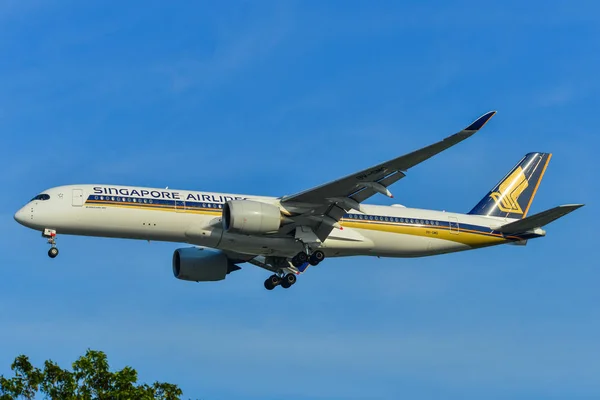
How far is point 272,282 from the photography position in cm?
5566

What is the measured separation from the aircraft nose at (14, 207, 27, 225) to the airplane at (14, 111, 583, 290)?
0.15 feet

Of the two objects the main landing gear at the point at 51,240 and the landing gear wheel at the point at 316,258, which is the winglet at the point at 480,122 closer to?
the landing gear wheel at the point at 316,258

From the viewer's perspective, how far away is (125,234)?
4988 centimetres

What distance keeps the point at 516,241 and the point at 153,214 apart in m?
19.0

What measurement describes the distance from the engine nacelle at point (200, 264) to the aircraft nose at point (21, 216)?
31.1ft

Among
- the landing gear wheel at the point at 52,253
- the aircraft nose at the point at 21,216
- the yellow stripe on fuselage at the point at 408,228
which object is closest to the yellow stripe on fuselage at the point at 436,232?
the yellow stripe on fuselage at the point at 408,228

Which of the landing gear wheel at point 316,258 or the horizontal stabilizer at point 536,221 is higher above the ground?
the horizontal stabilizer at point 536,221

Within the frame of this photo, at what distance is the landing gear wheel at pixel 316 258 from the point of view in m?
52.5

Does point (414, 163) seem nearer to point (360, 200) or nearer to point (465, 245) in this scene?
point (360, 200)

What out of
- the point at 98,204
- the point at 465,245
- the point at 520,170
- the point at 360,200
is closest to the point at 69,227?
the point at 98,204

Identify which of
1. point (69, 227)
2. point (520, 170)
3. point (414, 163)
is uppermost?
point (520, 170)

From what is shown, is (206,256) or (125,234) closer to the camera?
(125,234)

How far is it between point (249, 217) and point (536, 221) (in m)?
15.1

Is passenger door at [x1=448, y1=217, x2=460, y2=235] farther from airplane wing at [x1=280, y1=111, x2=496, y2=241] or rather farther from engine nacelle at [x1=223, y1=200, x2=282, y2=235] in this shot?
engine nacelle at [x1=223, y1=200, x2=282, y2=235]
